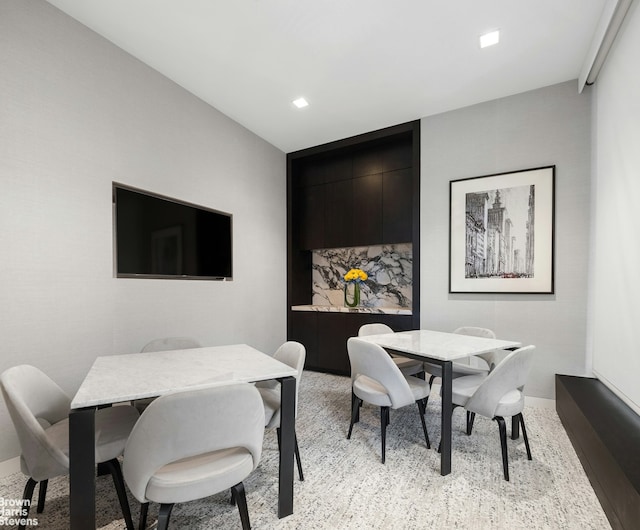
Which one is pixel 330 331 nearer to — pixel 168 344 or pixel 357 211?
pixel 357 211

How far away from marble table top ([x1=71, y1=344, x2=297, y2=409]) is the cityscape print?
2.49 m

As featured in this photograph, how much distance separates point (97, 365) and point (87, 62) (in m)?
2.16

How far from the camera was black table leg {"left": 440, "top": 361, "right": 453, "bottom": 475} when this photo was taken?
1987 millimetres

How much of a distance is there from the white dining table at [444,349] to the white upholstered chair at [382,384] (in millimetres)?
208

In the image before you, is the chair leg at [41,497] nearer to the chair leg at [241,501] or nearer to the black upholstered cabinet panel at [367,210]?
the chair leg at [241,501]

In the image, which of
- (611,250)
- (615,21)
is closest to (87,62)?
(615,21)

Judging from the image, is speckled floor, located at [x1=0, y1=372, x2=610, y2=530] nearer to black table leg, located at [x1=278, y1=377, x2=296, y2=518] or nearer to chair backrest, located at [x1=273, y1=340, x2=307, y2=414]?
black table leg, located at [x1=278, y1=377, x2=296, y2=518]

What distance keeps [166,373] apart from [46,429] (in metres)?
0.64

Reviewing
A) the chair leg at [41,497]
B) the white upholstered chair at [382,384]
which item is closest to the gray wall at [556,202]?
the white upholstered chair at [382,384]

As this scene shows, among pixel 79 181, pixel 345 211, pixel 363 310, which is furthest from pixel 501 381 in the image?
pixel 79 181

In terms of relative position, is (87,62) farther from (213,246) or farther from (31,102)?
(213,246)

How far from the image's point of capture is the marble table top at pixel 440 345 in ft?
6.90

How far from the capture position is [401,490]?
1851mm

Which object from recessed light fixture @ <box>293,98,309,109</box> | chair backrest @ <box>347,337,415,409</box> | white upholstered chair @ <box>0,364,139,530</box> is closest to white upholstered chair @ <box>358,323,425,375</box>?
chair backrest @ <box>347,337,415,409</box>
